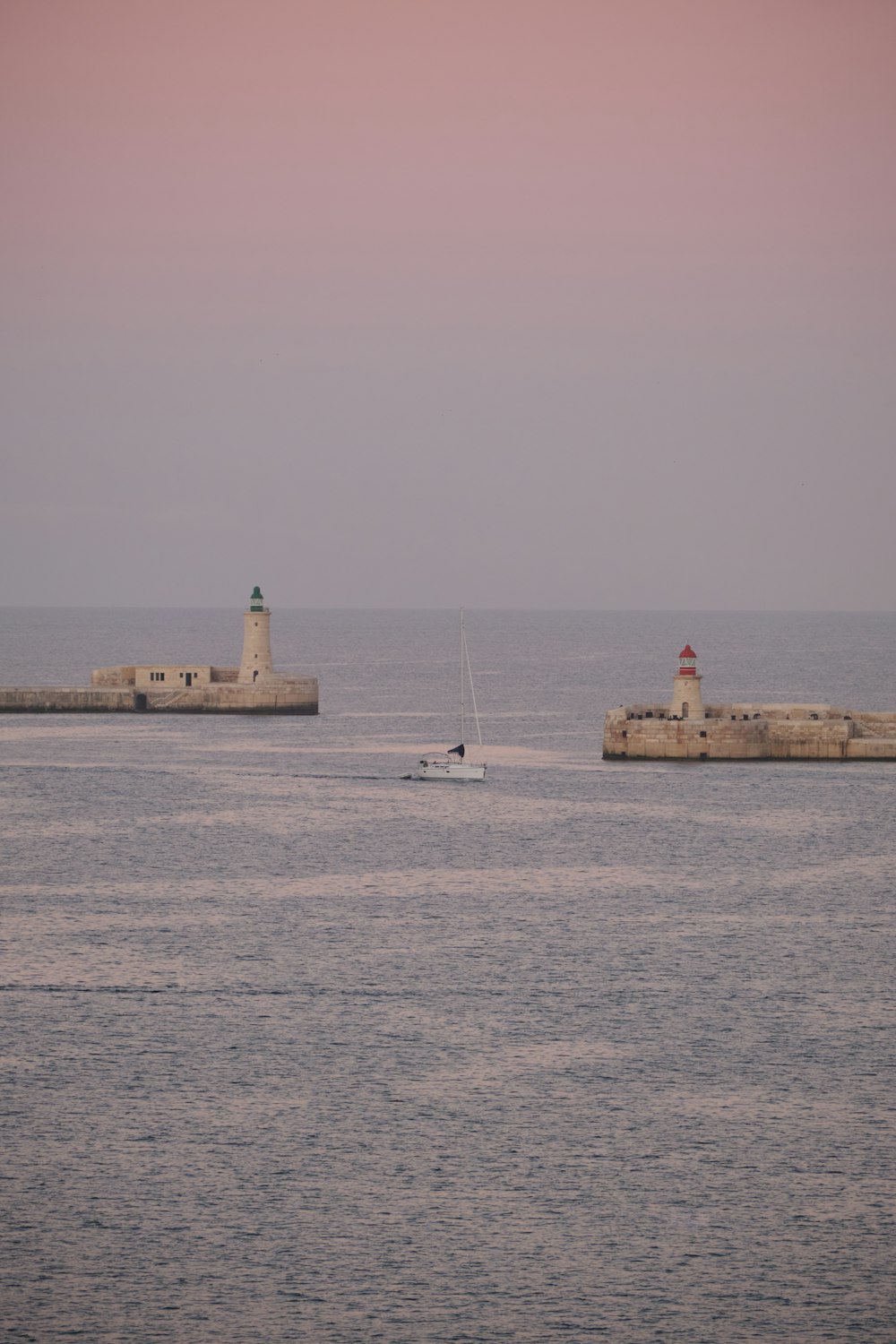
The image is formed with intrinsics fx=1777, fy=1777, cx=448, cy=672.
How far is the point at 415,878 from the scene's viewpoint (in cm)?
5656

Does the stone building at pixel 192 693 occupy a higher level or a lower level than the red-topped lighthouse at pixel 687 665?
lower

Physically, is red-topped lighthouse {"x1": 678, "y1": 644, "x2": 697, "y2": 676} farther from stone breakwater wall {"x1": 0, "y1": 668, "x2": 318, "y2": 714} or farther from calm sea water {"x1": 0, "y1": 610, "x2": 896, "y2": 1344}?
stone breakwater wall {"x1": 0, "y1": 668, "x2": 318, "y2": 714}

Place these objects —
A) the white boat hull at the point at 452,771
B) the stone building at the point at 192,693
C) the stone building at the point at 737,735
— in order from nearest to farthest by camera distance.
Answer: the stone building at the point at 737,735 → the white boat hull at the point at 452,771 → the stone building at the point at 192,693

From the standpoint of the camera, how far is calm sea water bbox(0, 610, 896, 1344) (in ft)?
84.1

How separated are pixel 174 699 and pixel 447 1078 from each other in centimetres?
8286

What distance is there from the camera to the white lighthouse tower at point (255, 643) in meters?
108

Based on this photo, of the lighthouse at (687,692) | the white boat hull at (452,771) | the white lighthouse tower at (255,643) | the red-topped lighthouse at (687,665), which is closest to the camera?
the red-topped lighthouse at (687,665)

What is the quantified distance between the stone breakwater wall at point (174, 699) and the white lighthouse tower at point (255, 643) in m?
0.76

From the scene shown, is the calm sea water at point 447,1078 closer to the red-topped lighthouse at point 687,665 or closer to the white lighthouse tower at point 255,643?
the red-topped lighthouse at point 687,665

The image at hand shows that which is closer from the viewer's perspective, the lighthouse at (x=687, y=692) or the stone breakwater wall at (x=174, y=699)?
the lighthouse at (x=687, y=692)

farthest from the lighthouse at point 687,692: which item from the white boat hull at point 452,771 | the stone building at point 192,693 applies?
the stone building at point 192,693

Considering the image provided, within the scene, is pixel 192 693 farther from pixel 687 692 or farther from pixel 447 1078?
pixel 447 1078

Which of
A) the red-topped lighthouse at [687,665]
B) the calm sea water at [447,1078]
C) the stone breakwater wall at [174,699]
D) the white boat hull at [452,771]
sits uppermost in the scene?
the red-topped lighthouse at [687,665]

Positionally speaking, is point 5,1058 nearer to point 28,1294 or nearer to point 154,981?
point 154,981
